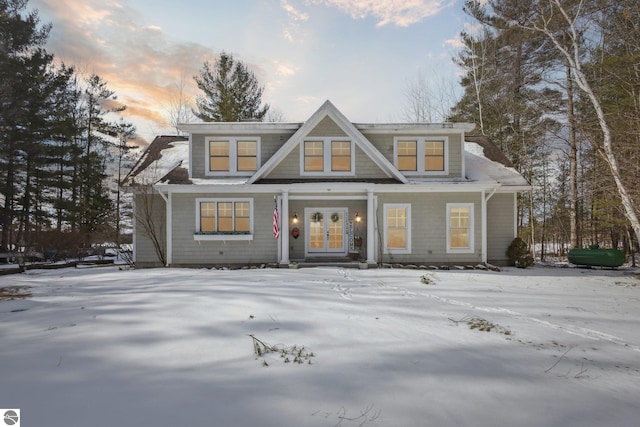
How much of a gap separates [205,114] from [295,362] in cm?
2598

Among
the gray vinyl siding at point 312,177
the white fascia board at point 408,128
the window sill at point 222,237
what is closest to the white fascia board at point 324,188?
the gray vinyl siding at point 312,177

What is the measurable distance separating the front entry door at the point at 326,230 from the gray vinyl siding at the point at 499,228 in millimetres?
5911

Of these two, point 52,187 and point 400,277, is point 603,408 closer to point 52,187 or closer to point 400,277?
point 400,277

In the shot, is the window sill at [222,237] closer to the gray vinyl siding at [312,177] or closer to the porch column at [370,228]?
the gray vinyl siding at [312,177]

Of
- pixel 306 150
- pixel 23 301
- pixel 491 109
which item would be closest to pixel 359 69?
pixel 306 150

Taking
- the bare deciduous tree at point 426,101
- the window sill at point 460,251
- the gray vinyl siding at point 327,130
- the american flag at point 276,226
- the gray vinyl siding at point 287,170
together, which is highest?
the bare deciduous tree at point 426,101

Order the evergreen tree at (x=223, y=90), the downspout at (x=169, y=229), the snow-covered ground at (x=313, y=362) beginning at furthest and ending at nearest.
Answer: the evergreen tree at (x=223, y=90) → the downspout at (x=169, y=229) → the snow-covered ground at (x=313, y=362)

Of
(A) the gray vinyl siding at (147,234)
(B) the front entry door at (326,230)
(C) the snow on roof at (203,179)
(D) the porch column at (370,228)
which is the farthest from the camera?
(B) the front entry door at (326,230)

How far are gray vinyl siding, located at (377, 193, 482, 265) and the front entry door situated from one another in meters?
1.48

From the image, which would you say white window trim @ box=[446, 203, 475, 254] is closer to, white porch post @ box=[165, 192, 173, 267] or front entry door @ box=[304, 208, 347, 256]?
front entry door @ box=[304, 208, 347, 256]

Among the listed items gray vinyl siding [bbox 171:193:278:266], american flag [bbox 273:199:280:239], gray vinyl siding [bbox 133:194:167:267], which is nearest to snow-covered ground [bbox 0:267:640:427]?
american flag [bbox 273:199:280:239]

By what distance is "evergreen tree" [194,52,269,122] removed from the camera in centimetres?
2508

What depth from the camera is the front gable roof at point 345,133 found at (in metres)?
11.8

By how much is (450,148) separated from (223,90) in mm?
19783
